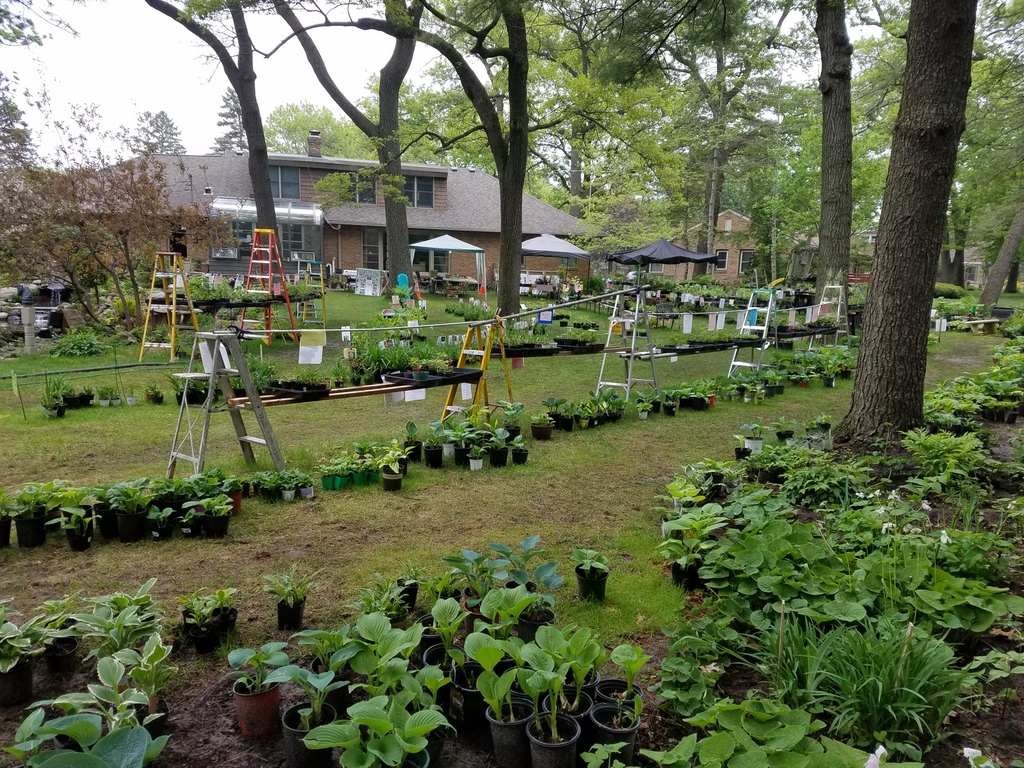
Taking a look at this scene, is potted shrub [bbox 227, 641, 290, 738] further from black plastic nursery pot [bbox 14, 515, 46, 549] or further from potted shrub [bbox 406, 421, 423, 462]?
potted shrub [bbox 406, 421, 423, 462]

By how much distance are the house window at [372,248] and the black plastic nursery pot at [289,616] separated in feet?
79.5

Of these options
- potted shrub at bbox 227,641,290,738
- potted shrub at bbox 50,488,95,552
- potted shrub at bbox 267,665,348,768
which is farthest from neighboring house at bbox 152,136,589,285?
potted shrub at bbox 267,665,348,768

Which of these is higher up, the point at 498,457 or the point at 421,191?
the point at 421,191

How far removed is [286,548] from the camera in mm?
3584

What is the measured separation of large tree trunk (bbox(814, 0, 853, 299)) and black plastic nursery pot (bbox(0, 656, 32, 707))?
12.5 m

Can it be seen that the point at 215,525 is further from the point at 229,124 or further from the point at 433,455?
the point at 229,124

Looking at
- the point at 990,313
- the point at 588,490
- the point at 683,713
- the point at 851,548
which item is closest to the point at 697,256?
the point at 990,313

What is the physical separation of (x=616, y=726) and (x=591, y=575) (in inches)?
40.0

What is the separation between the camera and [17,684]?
2.21 m

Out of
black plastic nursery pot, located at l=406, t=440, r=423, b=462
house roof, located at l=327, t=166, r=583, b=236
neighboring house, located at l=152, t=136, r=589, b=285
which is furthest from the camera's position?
house roof, located at l=327, t=166, r=583, b=236

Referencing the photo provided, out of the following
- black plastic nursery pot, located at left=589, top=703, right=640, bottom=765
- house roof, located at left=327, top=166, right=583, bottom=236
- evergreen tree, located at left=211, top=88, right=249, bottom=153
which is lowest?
black plastic nursery pot, located at left=589, top=703, right=640, bottom=765

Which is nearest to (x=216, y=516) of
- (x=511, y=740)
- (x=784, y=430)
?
(x=511, y=740)

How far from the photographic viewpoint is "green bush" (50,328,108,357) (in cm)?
1046

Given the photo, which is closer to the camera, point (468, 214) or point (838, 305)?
point (838, 305)
